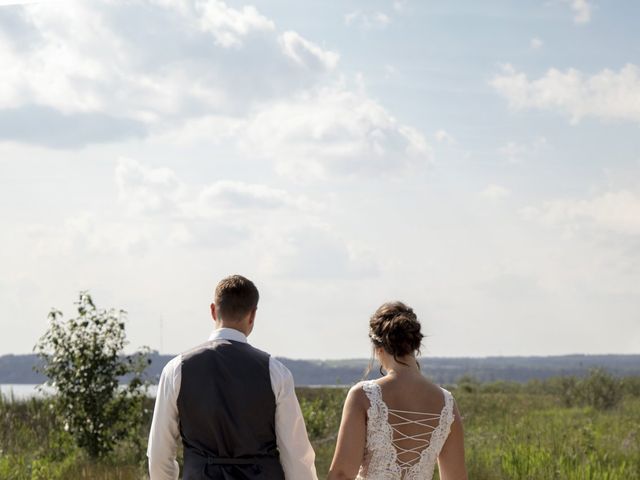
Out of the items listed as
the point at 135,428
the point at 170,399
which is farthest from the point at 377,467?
the point at 135,428

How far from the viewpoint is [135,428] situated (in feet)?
41.5

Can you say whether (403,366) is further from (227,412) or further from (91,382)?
(91,382)

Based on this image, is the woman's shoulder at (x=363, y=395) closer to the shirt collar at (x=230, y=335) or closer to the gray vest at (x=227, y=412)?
the gray vest at (x=227, y=412)

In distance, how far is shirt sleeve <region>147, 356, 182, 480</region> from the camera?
4594mm

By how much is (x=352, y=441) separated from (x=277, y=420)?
43 centimetres

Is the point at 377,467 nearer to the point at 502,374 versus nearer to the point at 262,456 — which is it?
the point at 262,456

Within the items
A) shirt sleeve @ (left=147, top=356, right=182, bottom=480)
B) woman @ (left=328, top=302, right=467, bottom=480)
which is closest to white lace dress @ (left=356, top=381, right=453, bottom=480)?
woman @ (left=328, top=302, right=467, bottom=480)

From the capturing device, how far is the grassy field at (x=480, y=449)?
33.8 feet

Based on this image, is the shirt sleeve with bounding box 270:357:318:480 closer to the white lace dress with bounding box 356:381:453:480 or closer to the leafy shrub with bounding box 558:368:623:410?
the white lace dress with bounding box 356:381:453:480

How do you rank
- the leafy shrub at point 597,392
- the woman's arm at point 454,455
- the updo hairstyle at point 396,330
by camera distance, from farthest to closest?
the leafy shrub at point 597,392, the woman's arm at point 454,455, the updo hairstyle at point 396,330

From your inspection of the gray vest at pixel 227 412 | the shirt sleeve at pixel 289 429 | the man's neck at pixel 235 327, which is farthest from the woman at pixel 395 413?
the man's neck at pixel 235 327

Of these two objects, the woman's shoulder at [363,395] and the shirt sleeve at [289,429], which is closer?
the shirt sleeve at [289,429]

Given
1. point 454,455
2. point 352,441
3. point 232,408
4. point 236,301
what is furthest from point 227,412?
point 454,455

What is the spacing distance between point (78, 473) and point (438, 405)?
20.5 ft
